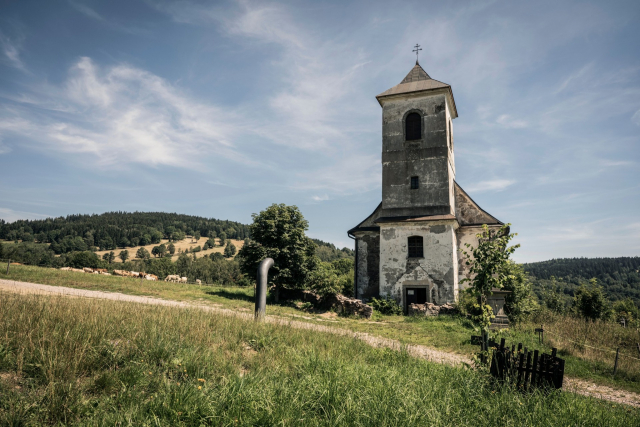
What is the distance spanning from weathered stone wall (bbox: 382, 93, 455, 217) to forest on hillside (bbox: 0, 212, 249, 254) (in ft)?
356

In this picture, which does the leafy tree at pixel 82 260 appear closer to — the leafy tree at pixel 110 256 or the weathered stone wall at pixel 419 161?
the leafy tree at pixel 110 256

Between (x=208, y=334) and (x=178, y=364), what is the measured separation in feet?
5.14

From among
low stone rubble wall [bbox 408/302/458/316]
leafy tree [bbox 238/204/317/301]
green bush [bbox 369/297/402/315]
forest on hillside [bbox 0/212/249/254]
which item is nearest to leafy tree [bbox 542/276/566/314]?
low stone rubble wall [bbox 408/302/458/316]

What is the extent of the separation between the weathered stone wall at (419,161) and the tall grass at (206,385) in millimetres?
16051

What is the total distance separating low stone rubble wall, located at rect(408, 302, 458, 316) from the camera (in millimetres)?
18062

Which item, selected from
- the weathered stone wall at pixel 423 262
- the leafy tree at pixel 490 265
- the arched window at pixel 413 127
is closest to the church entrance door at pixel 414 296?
the weathered stone wall at pixel 423 262

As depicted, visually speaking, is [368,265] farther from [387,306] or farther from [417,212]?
[417,212]

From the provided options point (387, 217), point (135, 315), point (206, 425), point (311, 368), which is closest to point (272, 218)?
point (387, 217)

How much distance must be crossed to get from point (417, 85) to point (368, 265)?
13.2 meters

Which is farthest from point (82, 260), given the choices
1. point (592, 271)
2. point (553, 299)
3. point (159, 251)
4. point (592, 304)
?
point (592, 271)

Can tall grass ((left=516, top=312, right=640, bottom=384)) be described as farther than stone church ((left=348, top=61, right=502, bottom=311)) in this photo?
No

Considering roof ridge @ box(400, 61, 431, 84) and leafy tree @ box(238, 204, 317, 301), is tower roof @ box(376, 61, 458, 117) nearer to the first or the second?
roof ridge @ box(400, 61, 431, 84)

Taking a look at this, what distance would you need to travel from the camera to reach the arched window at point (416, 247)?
20531 millimetres

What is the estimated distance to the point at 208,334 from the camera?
6.37 metres
